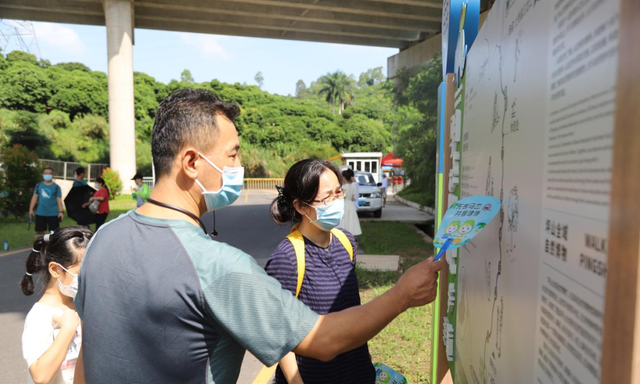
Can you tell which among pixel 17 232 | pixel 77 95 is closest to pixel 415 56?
pixel 17 232

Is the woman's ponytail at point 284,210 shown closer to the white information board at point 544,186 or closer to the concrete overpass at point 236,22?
the white information board at point 544,186

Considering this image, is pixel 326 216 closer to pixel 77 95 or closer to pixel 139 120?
pixel 77 95

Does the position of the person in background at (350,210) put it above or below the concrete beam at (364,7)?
below

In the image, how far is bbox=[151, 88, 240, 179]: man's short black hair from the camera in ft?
4.98

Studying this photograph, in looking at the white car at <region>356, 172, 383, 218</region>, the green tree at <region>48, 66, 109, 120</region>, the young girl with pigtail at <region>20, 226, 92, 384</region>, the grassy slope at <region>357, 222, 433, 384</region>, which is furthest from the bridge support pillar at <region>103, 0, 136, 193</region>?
the young girl with pigtail at <region>20, 226, 92, 384</region>

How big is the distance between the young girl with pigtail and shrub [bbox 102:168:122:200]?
76.0 ft

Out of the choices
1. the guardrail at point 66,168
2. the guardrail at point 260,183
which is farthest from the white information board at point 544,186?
the guardrail at point 260,183

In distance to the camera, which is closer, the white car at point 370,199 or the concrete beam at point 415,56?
the white car at point 370,199

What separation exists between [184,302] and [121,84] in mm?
25722

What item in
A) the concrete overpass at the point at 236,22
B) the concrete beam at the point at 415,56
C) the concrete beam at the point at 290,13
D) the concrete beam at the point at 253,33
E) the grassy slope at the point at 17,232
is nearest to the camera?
the grassy slope at the point at 17,232

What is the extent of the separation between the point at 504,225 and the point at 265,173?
133 feet

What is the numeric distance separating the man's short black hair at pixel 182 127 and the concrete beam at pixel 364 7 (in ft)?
68.3

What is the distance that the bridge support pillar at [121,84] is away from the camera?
74.9ft

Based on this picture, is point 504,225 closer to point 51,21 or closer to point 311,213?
point 311,213
